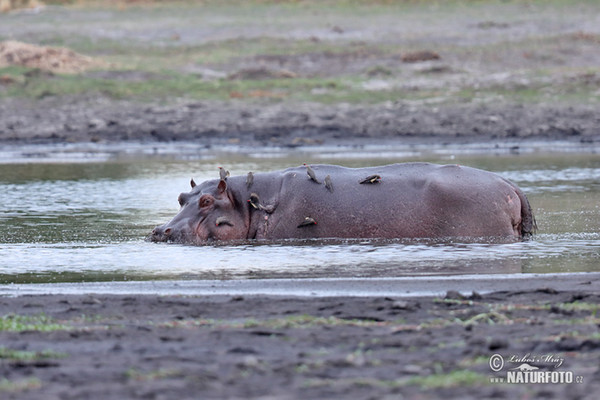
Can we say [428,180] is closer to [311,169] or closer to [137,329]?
[311,169]

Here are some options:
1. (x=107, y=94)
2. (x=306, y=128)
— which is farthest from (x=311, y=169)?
(x=107, y=94)

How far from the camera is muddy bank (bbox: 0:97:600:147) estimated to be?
19.0m

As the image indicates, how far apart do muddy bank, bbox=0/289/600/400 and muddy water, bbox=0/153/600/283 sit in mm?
1247

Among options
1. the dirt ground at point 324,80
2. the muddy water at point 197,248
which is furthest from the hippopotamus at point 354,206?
the dirt ground at point 324,80

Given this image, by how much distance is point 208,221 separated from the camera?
898 cm

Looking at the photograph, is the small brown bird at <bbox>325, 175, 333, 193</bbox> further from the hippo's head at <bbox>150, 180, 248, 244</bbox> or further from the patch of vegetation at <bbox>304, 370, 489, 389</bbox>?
the patch of vegetation at <bbox>304, 370, 489, 389</bbox>

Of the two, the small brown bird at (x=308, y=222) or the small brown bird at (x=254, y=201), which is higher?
the small brown bird at (x=254, y=201)

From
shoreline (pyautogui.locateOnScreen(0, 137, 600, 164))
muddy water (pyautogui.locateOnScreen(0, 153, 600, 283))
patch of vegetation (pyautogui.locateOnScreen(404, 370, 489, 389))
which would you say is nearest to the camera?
patch of vegetation (pyautogui.locateOnScreen(404, 370, 489, 389))

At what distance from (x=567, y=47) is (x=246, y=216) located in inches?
659

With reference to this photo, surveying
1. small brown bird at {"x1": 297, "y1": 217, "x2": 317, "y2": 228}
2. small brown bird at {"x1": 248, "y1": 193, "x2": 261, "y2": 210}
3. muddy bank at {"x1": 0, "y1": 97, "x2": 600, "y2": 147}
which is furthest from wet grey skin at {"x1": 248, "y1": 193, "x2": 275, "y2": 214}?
muddy bank at {"x1": 0, "y1": 97, "x2": 600, "y2": 147}

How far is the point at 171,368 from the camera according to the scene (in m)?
4.52

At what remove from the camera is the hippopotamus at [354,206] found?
8625mm

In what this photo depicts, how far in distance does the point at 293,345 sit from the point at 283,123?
15009mm

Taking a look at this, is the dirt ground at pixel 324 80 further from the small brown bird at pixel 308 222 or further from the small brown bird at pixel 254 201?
the small brown bird at pixel 308 222
